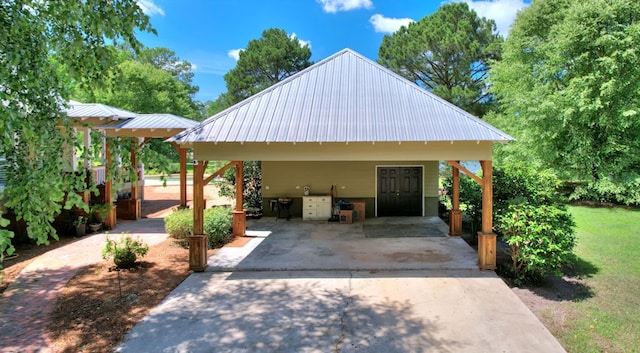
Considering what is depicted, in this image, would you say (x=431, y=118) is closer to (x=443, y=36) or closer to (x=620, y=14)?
(x=620, y=14)

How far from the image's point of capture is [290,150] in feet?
25.7

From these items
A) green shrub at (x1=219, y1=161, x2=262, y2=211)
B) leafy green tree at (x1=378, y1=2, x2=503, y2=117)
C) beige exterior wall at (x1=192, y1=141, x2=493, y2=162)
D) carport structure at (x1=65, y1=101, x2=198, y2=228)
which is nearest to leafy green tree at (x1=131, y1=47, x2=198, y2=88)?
leafy green tree at (x1=378, y1=2, x2=503, y2=117)

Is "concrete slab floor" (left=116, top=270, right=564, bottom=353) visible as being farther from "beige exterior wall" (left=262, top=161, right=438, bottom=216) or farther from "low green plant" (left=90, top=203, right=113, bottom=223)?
"beige exterior wall" (left=262, top=161, right=438, bottom=216)

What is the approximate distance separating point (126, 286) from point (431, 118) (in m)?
7.09

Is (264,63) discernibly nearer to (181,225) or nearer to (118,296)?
(181,225)

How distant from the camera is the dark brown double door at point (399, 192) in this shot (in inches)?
531

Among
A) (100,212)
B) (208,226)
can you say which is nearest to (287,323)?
(208,226)

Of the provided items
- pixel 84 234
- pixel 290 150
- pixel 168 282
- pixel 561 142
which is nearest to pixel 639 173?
pixel 561 142

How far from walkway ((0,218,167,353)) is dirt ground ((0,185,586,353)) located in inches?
6.5

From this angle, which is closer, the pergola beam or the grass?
the grass

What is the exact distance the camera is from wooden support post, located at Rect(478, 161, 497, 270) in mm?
7453

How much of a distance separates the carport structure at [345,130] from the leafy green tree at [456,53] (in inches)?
585

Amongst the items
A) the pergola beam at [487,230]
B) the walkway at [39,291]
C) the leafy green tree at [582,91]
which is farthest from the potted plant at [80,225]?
the leafy green tree at [582,91]

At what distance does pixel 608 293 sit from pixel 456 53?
751 inches
